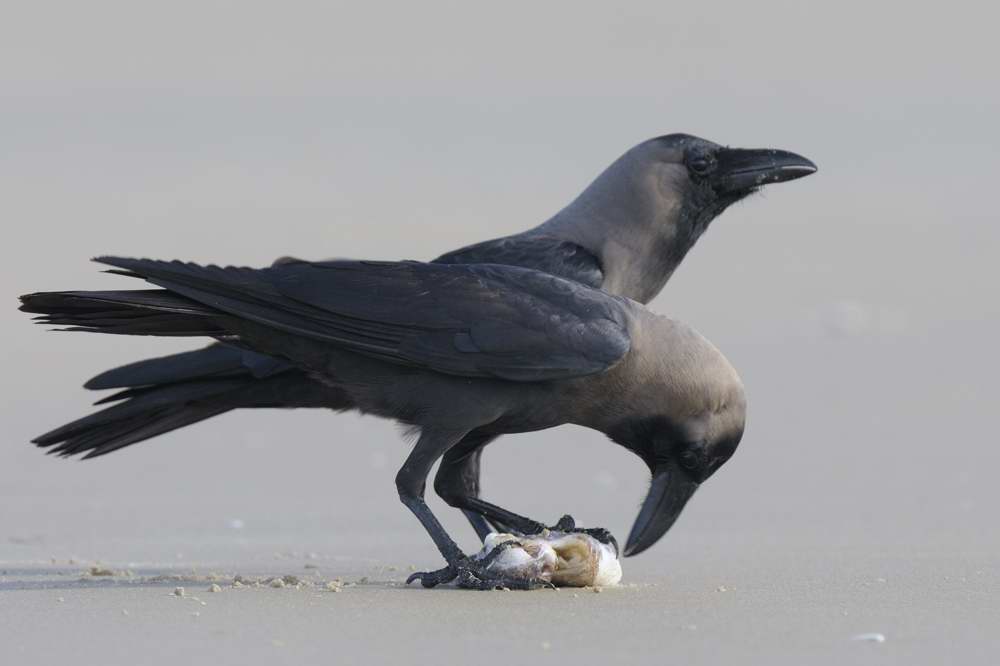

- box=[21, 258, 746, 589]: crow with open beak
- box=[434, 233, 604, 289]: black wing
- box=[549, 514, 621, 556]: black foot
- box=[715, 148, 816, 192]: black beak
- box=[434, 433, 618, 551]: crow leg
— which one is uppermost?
box=[715, 148, 816, 192]: black beak

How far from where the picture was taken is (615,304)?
7.42 meters

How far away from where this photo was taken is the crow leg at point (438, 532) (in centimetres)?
705

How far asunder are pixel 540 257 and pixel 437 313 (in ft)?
4.46

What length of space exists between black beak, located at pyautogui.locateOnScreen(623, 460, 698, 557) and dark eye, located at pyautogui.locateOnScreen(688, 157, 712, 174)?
2.15 metres

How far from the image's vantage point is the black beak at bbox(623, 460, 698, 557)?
24.4ft

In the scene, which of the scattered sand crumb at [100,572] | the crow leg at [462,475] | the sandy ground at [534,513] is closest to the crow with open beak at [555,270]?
the crow leg at [462,475]

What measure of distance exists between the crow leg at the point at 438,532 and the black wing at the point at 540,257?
58.3 inches

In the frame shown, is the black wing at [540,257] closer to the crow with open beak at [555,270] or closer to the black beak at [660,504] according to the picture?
the crow with open beak at [555,270]

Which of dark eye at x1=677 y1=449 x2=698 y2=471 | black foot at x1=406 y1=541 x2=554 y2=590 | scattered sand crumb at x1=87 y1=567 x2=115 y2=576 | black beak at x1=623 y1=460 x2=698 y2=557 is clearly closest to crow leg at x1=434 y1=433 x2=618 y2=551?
black beak at x1=623 y1=460 x2=698 y2=557

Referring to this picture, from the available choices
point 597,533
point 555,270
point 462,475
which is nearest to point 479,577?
point 597,533

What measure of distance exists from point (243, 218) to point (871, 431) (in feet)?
31.0

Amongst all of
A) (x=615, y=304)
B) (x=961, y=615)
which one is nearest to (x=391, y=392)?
(x=615, y=304)

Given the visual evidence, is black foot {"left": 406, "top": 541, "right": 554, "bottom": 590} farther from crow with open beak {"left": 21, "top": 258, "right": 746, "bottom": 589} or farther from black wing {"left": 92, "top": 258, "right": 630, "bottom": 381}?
black wing {"left": 92, "top": 258, "right": 630, "bottom": 381}

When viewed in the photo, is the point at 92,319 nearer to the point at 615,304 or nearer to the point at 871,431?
the point at 615,304
